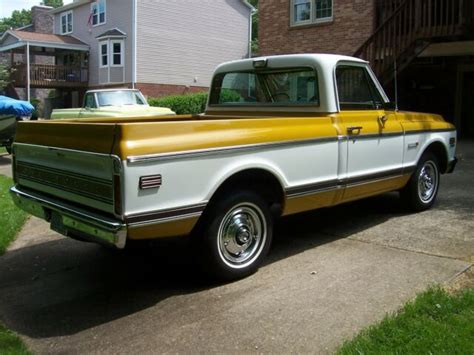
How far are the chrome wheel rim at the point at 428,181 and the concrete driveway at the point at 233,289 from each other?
482 millimetres

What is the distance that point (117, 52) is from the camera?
103ft

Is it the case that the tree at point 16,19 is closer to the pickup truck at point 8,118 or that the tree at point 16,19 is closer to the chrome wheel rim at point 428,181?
the pickup truck at point 8,118

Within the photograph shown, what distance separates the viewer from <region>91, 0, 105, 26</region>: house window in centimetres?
3291

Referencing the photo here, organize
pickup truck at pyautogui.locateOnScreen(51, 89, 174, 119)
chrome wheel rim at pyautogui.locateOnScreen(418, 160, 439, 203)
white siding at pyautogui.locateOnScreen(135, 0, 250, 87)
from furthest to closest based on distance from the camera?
white siding at pyautogui.locateOnScreen(135, 0, 250, 87) < pickup truck at pyautogui.locateOnScreen(51, 89, 174, 119) < chrome wheel rim at pyautogui.locateOnScreen(418, 160, 439, 203)

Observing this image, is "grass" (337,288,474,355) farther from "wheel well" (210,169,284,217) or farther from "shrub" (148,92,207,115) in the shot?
"shrub" (148,92,207,115)

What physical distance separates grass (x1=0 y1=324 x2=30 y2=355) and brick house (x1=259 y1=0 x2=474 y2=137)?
11.2m

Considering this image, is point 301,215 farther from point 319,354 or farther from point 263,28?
point 263,28

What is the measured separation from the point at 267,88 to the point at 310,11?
12034 mm

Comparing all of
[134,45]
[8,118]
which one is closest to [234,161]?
[8,118]

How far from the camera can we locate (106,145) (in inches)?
155

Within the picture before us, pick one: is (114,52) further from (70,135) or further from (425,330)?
(425,330)

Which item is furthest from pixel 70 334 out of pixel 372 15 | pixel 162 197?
pixel 372 15

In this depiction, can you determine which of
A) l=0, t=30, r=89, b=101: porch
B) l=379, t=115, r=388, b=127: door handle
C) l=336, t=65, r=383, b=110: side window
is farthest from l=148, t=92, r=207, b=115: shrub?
l=379, t=115, r=388, b=127: door handle

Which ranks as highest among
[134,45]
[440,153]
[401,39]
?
[134,45]
